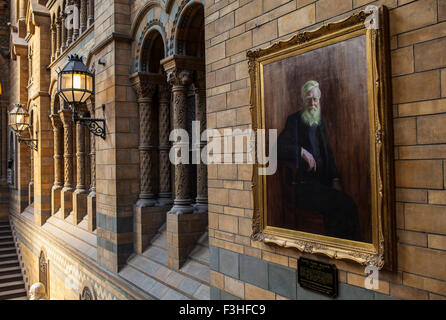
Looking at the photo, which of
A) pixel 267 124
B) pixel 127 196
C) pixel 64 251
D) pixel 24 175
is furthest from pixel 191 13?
pixel 24 175

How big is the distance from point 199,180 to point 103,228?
2321 mm

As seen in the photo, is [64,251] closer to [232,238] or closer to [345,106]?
[232,238]

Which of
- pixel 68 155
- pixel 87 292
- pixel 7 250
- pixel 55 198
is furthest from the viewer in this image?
pixel 7 250

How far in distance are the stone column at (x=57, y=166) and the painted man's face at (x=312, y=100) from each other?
9.97 m

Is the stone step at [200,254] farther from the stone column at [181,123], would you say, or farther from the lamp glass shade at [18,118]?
the lamp glass shade at [18,118]

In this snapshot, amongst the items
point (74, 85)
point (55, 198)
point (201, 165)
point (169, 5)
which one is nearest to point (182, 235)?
point (201, 165)

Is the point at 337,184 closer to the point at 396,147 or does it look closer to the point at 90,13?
the point at 396,147

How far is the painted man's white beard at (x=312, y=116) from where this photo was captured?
2828 millimetres

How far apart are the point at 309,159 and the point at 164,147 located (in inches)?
151

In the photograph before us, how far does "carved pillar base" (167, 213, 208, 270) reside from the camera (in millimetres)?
5277

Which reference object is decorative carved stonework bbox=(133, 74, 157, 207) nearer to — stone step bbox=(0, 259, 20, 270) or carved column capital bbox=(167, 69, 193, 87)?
carved column capital bbox=(167, 69, 193, 87)

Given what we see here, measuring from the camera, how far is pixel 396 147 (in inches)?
95.2

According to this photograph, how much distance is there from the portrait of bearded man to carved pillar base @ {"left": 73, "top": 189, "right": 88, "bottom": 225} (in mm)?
7566

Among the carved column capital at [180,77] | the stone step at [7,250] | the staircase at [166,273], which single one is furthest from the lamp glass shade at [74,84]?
the stone step at [7,250]
